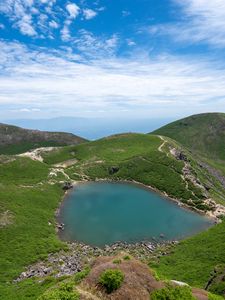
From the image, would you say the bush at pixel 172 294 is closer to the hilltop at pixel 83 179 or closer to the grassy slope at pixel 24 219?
the hilltop at pixel 83 179

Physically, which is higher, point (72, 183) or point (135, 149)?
point (135, 149)

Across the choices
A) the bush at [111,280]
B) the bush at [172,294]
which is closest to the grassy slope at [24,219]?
the bush at [111,280]

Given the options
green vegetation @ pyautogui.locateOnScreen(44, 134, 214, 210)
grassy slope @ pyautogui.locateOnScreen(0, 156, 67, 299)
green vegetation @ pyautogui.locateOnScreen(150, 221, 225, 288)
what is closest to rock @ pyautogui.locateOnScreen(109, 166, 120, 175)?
green vegetation @ pyautogui.locateOnScreen(44, 134, 214, 210)

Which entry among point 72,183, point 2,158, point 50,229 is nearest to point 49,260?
point 50,229

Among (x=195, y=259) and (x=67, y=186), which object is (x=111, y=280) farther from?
(x=67, y=186)

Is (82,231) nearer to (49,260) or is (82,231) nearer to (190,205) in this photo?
(49,260)

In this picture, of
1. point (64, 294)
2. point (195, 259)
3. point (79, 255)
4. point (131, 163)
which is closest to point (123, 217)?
point (79, 255)
